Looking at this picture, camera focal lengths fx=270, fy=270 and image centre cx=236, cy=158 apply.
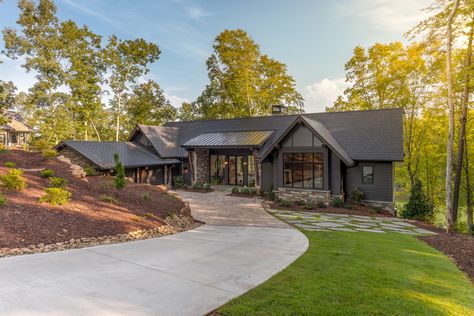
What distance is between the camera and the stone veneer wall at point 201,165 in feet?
72.5

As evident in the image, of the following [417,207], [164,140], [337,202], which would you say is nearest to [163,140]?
[164,140]

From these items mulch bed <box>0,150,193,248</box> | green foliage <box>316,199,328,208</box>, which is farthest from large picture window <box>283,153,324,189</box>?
mulch bed <box>0,150,193,248</box>

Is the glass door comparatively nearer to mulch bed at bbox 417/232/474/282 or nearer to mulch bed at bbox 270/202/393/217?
mulch bed at bbox 270/202/393/217

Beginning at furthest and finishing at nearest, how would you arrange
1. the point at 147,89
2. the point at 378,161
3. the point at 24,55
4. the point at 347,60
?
the point at 147,89
the point at 24,55
the point at 347,60
the point at 378,161

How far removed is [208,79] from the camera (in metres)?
32.0

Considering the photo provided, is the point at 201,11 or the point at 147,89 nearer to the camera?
→ the point at 201,11

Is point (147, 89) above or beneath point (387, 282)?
above

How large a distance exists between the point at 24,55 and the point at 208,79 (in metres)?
19.0

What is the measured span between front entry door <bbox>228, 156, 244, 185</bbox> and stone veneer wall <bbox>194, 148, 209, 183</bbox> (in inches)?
Answer: 84.6

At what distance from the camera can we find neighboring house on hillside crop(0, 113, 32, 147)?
37.3 metres

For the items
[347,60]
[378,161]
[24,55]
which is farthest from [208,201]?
[24,55]

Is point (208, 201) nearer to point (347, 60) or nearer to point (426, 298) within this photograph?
point (426, 298)

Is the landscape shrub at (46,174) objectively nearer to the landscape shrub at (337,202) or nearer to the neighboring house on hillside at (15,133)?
the landscape shrub at (337,202)

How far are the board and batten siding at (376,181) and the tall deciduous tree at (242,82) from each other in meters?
16.3
